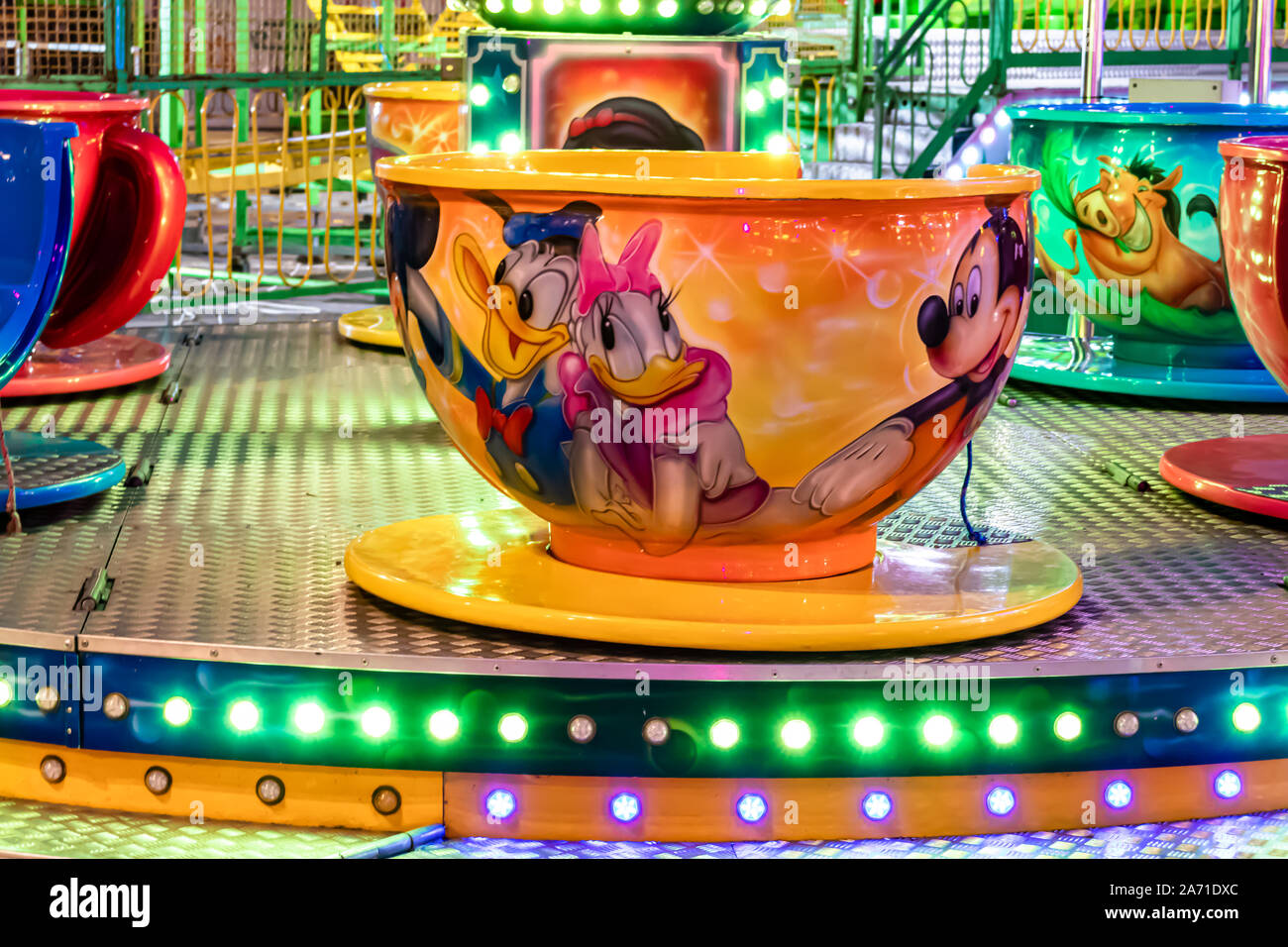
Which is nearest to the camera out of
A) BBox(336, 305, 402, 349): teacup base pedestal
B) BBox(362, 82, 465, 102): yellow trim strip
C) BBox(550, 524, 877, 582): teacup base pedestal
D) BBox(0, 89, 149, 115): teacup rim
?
BBox(550, 524, 877, 582): teacup base pedestal

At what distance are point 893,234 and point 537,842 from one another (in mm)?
820

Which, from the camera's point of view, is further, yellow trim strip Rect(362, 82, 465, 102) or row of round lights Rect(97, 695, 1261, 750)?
yellow trim strip Rect(362, 82, 465, 102)

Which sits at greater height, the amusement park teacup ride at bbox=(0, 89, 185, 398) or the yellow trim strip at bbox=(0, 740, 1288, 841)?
the amusement park teacup ride at bbox=(0, 89, 185, 398)

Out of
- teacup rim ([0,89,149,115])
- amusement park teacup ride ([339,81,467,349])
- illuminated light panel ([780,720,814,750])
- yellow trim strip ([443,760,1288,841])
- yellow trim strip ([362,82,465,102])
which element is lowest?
yellow trim strip ([443,760,1288,841])

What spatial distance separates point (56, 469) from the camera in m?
2.79

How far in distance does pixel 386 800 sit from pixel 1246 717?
3.38ft

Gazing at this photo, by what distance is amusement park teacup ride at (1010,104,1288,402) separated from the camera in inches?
148

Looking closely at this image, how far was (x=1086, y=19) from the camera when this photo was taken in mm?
4238

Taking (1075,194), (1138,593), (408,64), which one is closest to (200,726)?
(1138,593)

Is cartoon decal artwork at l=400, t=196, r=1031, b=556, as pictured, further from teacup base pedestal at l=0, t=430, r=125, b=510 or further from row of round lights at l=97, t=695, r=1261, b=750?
teacup base pedestal at l=0, t=430, r=125, b=510

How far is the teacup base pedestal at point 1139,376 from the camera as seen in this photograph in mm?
3758

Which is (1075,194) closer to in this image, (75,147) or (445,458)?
(445,458)

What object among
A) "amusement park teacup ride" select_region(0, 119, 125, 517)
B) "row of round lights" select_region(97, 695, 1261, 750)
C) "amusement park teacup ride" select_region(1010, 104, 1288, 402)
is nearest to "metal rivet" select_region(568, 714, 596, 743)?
"row of round lights" select_region(97, 695, 1261, 750)

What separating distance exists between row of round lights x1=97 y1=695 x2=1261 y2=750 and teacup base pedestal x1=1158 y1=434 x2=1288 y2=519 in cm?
92
